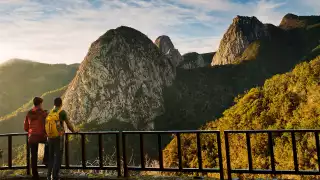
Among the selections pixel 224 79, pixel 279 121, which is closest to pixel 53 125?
pixel 279 121

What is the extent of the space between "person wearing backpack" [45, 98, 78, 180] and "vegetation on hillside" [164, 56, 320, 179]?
1194 cm

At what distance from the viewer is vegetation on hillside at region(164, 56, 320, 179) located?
2134 centimetres

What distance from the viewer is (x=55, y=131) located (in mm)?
6836

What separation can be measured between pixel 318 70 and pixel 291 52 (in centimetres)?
17624

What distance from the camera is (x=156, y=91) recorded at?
479ft

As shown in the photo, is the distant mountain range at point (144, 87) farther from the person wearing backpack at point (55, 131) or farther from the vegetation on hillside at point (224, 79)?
the person wearing backpack at point (55, 131)

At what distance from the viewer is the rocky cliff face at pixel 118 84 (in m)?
130

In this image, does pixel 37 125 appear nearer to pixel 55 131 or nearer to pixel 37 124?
pixel 37 124

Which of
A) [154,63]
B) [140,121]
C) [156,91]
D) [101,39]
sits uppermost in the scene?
[101,39]

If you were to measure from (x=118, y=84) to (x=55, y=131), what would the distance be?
128 m

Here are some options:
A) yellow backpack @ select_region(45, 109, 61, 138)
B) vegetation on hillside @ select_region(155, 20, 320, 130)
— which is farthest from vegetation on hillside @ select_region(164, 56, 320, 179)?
vegetation on hillside @ select_region(155, 20, 320, 130)

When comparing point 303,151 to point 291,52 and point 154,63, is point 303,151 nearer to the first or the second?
point 154,63

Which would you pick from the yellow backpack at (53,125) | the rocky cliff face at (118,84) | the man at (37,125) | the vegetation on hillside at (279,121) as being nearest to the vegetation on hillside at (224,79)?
the rocky cliff face at (118,84)

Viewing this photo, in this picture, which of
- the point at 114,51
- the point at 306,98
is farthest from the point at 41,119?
the point at 114,51
